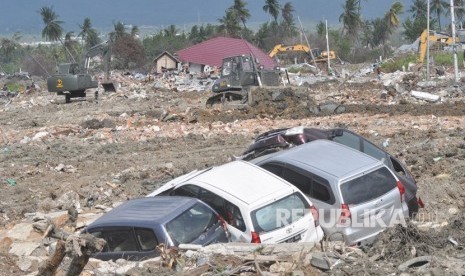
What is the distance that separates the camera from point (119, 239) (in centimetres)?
1105

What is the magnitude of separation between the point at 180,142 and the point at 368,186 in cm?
1213

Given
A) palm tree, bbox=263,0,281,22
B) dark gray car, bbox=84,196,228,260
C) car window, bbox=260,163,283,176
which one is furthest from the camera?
palm tree, bbox=263,0,281,22

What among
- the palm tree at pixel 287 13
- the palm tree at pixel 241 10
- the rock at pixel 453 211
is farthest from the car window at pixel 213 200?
the palm tree at pixel 287 13

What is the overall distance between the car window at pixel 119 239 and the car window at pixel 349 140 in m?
5.24

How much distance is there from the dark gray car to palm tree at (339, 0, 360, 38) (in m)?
99.7

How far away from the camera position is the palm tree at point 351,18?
109 metres

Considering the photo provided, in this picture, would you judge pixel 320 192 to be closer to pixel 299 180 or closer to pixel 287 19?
pixel 299 180

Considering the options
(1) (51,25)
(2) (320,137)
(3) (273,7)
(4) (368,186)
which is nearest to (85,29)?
(1) (51,25)

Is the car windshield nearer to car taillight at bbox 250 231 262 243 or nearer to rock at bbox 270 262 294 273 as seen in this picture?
car taillight at bbox 250 231 262 243

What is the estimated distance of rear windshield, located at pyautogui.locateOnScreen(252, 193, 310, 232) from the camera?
11.1m

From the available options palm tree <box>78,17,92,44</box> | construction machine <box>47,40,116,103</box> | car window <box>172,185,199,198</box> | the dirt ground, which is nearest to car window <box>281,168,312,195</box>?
car window <box>172,185,199,198</box>

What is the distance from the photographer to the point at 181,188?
12336 millimetres

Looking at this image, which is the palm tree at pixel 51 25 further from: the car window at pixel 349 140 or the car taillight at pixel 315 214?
the car taillight at pixel 315 214

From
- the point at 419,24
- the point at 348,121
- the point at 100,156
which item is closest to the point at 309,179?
the point at 100,156
